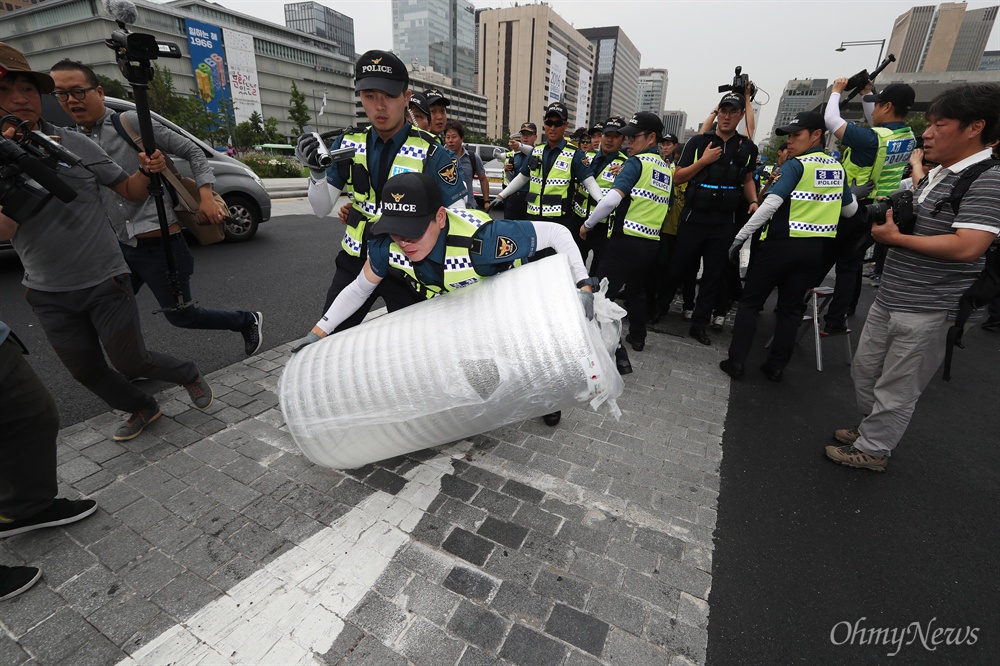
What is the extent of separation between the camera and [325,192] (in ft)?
9.75

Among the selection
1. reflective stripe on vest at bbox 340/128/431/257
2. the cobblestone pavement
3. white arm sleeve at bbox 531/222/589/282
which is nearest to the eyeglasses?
reflective stripe on vest at bbox 340/128/431/257

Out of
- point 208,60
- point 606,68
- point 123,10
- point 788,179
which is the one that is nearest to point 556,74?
point 606,68

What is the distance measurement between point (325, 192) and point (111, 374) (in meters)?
1.67

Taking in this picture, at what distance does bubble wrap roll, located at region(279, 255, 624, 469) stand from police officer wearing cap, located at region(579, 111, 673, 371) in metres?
2.04

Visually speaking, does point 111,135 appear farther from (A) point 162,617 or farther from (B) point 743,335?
(B) point 743,335

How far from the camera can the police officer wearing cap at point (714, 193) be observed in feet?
14.6

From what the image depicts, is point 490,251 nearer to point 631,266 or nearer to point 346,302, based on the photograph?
point 346,302

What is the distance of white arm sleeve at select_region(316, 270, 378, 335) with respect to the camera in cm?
257

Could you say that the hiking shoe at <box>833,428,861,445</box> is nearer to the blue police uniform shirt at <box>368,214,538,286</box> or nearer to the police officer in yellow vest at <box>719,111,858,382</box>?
the police officer in yellow vest at <box>719,111,858,382</box>

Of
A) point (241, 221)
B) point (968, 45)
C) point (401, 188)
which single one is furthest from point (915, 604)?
point (968, 45)

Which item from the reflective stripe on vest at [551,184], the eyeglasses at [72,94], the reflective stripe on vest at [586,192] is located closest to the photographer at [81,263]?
the eyeglasses at [72,94]

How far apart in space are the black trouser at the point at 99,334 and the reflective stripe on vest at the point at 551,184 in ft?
13.0

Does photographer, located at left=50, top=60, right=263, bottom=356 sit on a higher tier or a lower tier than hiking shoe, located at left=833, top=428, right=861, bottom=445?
higher

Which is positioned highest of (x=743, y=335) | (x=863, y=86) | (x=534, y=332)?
(x=863, y=86)
